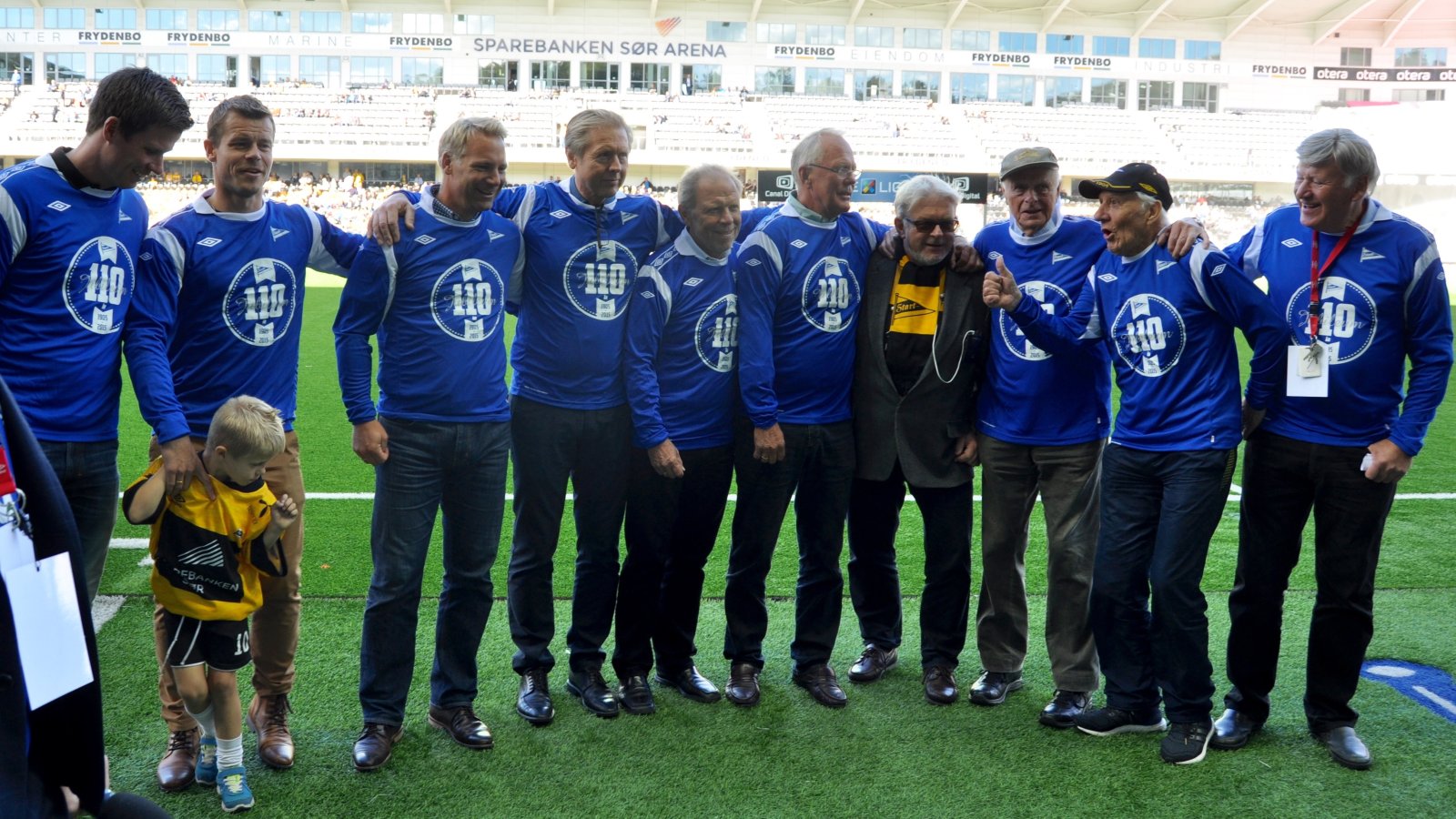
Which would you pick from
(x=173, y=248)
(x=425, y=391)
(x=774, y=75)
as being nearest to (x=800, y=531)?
(x=425, y=391)

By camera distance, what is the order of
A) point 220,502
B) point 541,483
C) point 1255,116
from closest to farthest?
point 220,502
point 541,483
point 1255,116

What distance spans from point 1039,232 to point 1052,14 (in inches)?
1988

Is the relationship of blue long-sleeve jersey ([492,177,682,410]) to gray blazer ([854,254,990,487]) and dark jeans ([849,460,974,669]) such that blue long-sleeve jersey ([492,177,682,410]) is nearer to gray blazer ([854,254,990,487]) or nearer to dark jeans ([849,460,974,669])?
gray blazer ([854,254,990,487])

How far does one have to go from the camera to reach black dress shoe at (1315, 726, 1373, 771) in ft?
12.2

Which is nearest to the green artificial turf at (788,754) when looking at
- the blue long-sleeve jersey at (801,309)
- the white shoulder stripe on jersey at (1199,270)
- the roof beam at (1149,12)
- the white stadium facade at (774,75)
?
the blue long-sleeve jersey at (801,309)

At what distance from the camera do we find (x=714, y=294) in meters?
4.12

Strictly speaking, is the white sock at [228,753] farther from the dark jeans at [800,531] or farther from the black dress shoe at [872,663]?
the black dress shoe at [872,663]

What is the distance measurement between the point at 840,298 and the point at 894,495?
812 millimetres

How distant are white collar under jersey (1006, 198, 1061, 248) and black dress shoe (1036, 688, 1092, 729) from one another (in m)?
1.63

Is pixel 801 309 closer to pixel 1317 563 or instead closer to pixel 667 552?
pixel 667 552

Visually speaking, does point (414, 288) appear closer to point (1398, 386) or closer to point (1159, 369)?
point (1159, 369)

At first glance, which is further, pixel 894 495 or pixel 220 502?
pixel 894 495

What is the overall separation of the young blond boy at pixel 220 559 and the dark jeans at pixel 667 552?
1.25 m

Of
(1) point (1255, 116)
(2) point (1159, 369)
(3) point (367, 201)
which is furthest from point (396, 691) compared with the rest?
(1) point (1255, 116)
